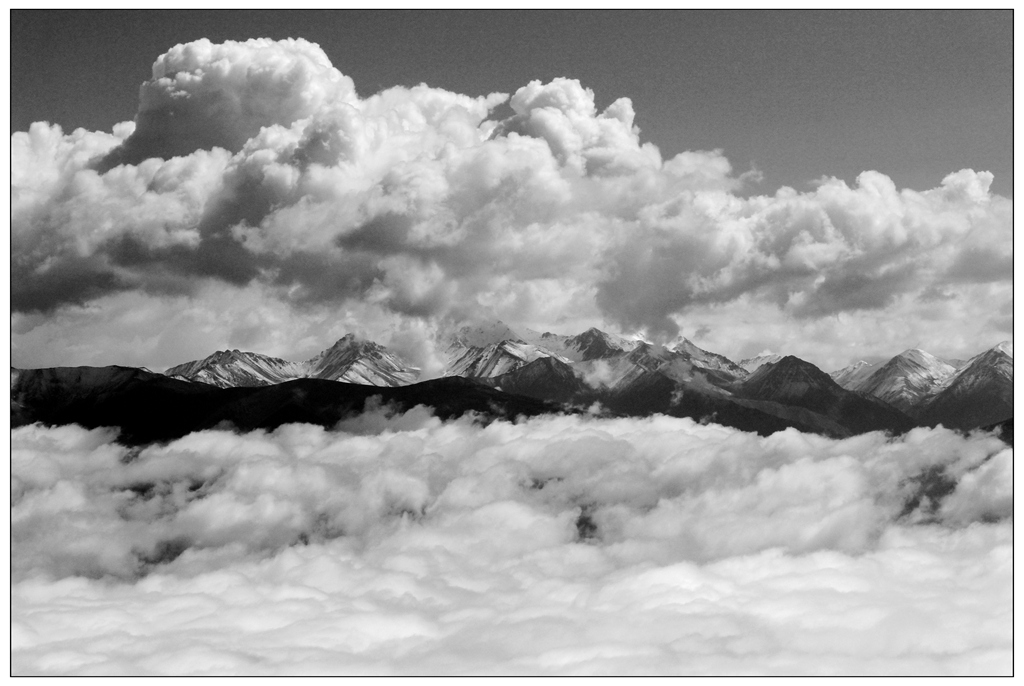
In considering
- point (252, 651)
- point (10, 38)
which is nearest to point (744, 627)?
point (252, 651)

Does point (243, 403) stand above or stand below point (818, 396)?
above

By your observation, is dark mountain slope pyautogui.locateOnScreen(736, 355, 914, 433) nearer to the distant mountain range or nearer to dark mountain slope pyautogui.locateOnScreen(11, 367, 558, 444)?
the distant mountain range

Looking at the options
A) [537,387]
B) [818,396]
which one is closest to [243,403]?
[537,387]

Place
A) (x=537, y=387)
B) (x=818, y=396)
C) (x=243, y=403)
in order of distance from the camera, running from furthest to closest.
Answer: (x=537, y=387)
(x=243, y=403)
(x=818, y=396)

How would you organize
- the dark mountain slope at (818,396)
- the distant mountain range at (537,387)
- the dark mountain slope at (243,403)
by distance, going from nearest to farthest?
the distant mountain range at (537,387)
the dark mountain slope at (818,396)
the dark mountain slope at (243,403)

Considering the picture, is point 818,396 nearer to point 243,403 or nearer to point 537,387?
point 537,387

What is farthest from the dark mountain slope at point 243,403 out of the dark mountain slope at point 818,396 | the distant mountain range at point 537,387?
the dark mountain slope at point 818,396

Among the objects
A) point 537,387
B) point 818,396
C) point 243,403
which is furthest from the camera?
point 537,387

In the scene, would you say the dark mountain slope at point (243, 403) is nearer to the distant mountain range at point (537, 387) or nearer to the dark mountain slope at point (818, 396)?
the distant mountain range at point (537, 387)
